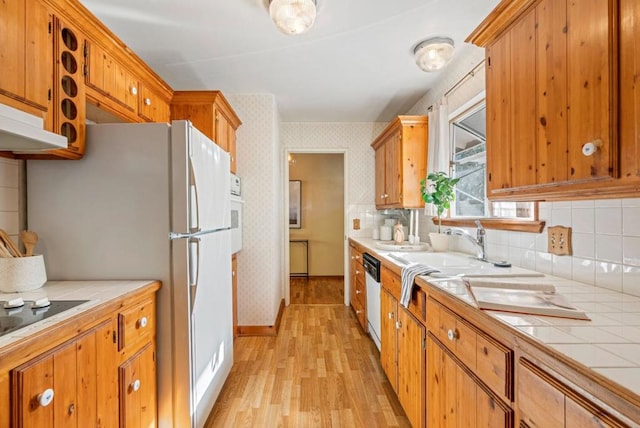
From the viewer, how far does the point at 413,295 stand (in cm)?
163

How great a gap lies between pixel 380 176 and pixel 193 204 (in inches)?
103

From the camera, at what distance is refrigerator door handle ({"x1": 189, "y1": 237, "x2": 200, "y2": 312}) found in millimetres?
1581

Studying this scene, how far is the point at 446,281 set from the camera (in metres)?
1.38

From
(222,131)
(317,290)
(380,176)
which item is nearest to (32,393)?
(222,131)

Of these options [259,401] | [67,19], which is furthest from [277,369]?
[67,19]

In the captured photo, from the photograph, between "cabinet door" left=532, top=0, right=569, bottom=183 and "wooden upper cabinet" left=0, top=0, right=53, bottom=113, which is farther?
"wooden upper cabinet" left=0, top=0, right=53, bottom=113

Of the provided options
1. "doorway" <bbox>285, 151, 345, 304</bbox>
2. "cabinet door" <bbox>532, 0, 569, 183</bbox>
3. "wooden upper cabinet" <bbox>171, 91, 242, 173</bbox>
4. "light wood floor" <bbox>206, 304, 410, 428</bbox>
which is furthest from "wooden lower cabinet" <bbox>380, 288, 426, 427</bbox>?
"doorway" <bbox>285, 151, 345, 304</bbox>

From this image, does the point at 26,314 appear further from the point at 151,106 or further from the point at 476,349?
the point at 151,106

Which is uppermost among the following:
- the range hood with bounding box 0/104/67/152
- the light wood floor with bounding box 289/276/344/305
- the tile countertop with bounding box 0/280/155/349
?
the range hood with bounding box 0/104/67/152

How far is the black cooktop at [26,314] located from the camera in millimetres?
912

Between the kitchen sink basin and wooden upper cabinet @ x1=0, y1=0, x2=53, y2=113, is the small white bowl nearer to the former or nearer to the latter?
wooden upper cabinet @ x1=0, y1=0, x2=53, y2=113

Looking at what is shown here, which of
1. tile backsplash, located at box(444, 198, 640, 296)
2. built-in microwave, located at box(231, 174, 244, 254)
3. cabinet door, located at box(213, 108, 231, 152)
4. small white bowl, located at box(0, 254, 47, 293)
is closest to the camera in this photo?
tile backsplash, located at box(444, 198, 640, 296)

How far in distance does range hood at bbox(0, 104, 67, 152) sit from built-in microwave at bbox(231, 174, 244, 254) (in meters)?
1.56

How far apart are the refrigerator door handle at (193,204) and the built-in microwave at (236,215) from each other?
3.71ft
